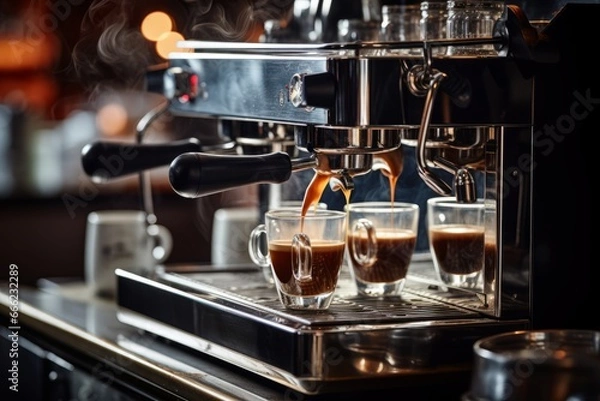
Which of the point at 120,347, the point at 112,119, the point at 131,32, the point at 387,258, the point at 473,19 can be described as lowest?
the point at 120,347

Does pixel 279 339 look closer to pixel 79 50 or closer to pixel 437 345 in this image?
pixel 437 345

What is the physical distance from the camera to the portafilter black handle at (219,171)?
127cm

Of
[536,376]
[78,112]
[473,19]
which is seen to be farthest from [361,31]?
[78,112]

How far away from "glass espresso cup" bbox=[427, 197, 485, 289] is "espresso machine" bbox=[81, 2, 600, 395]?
0.07 ft

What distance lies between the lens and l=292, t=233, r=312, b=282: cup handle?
136 cm

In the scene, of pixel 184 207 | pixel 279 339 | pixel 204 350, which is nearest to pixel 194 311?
pixel 204 350

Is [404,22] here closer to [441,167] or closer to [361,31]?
[361,31]

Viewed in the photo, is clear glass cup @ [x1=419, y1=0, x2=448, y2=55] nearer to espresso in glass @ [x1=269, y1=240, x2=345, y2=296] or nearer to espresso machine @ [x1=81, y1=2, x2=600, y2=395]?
espresso machine @ [x1=81, y1=2, x2=600, y2=395]

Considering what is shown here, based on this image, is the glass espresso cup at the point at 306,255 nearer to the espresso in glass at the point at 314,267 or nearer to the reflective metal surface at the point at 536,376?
the espresso in glass at the point at 314,267

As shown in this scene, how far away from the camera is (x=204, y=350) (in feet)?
4.81

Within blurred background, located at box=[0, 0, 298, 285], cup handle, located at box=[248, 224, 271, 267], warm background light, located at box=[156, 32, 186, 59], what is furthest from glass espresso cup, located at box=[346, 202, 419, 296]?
warm background light, located at box=[156, 32, 186, 59]

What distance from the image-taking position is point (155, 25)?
404cm

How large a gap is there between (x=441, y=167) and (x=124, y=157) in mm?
467

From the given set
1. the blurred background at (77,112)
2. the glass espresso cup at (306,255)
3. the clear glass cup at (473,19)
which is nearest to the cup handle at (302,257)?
the glass espresso cup at (306,255)
